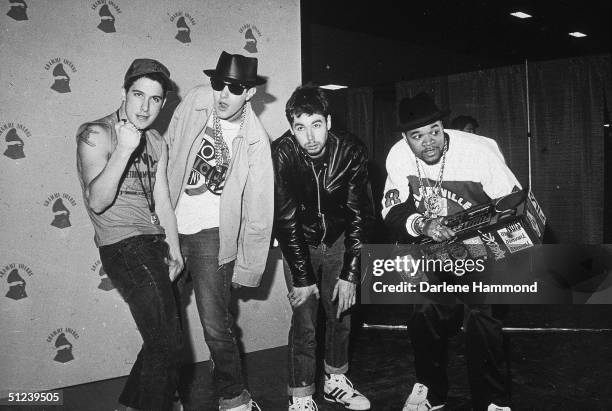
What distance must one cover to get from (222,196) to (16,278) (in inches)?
55.8

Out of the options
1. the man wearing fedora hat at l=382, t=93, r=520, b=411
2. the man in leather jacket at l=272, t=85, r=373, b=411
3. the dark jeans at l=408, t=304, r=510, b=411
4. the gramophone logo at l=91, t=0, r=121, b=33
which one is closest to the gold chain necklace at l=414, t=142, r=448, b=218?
the man wearing fedora hat at l=382, t=93, r=520, b=411

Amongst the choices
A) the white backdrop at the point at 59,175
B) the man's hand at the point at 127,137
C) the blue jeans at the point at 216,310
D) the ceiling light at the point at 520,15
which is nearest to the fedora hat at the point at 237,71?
the man's hand at the point at 127,137

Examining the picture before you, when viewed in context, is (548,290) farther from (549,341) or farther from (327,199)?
(327,199)

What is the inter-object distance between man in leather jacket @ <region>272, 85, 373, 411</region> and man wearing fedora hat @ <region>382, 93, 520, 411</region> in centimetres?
23

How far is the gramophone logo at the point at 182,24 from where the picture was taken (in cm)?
376

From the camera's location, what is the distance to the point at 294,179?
2.99m

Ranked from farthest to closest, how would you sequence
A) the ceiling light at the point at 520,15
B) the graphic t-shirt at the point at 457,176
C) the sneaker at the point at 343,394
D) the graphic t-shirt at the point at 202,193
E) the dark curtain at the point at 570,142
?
the ceiling light at the point at 520,15, the dark curtain at the point at 570,142, the sneaker at the point at 343,394, the graphic t-shirt at the point at 202,193, the graphic t-shirt at the point at 457,176

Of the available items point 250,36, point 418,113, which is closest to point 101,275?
point 250,36

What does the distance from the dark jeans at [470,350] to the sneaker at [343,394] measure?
1.13 feet

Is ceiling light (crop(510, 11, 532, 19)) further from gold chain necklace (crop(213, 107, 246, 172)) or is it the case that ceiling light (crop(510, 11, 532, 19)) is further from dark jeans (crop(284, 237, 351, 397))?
gold chain necklace (crop(213, 107, 246, 172))

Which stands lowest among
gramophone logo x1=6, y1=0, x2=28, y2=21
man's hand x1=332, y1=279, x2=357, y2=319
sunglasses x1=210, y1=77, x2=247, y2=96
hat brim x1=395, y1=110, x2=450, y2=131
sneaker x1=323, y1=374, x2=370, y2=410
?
sneaker x1=323, y1=374, x2=370, y2=410

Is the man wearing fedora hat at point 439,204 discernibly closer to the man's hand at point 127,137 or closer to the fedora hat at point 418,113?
the fedora hat at point 418,113

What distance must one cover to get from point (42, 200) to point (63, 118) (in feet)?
1.70

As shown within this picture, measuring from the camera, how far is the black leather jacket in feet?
9.59
